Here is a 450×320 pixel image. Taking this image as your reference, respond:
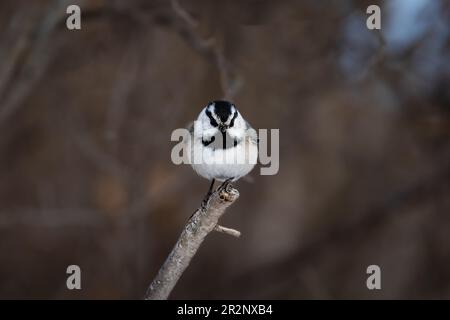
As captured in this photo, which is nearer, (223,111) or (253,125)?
(223,111)

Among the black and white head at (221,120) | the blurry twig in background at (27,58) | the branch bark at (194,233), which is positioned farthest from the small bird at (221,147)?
the blurry twig in background at (27,58)

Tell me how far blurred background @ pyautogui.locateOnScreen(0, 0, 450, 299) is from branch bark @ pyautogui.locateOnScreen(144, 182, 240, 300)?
1.22 meters

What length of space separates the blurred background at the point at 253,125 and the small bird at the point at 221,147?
826 mm

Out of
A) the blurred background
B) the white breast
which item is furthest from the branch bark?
the blurred background

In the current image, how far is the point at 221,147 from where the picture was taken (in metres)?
2.63

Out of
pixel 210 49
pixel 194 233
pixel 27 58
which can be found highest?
pixel 27 58

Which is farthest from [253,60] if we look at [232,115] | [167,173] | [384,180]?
[232,115]

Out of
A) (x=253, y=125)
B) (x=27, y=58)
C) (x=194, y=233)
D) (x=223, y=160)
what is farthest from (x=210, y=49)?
(x=253, y=125)

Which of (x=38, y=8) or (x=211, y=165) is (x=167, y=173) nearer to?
(x=38, y=8)

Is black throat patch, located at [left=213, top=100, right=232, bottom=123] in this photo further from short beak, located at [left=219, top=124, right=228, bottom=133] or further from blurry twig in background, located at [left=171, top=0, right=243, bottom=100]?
blurry twig in background, located at [left=171, top=0, right=243, bottom=100]

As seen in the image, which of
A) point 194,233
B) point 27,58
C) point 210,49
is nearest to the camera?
point 194,233

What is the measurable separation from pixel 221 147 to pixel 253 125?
256cm

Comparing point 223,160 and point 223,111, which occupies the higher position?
point 223,111

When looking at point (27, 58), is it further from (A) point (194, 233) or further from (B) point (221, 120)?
(A) point (194, 233)
